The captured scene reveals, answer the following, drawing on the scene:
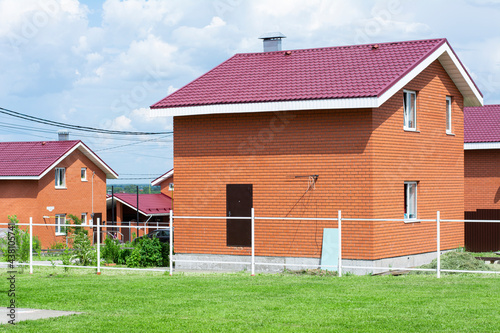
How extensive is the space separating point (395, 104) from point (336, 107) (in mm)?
2354

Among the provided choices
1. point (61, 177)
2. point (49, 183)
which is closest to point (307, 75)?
point (49, 183)

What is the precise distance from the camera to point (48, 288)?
15492mm

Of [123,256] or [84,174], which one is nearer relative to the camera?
[123,256]

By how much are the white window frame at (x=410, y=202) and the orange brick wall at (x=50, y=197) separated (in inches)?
1089

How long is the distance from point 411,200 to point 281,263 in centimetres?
463

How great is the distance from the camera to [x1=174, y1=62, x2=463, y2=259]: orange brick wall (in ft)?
65.5

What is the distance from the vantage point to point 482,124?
32688mm

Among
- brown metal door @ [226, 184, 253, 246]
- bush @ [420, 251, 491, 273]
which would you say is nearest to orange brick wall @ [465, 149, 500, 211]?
bush @ [420, 251, 491, 273]

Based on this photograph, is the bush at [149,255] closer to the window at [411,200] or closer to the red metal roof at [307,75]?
the red metal roof at [307,75]

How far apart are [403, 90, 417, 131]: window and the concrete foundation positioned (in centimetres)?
397

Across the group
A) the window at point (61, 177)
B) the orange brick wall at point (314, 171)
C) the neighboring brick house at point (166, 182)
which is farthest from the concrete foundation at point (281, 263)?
the neighboring brick house at point (166, 182)

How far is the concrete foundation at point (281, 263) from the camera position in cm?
1978

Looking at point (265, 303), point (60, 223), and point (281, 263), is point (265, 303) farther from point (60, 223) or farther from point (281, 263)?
point (60, 223)

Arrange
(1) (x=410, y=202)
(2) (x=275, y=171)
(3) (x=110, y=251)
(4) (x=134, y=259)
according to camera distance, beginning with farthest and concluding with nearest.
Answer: (3) (x=110, y=251) < (4) (x=134, y=259) < (1) (x=410, y=202) < (2) (x=275, y=171)
